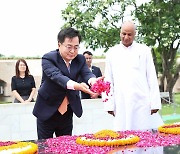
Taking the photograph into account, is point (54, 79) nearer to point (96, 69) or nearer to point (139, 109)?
point (139, 109)

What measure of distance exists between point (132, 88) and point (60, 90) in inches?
35.8

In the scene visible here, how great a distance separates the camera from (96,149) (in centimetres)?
218

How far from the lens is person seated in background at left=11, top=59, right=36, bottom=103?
5711mm

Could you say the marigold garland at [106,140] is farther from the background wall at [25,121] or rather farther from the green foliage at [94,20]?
the green foliage at [94,20]

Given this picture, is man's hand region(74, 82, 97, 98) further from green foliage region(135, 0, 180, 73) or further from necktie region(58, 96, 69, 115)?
green foliage region(135, 0, 180, 73)

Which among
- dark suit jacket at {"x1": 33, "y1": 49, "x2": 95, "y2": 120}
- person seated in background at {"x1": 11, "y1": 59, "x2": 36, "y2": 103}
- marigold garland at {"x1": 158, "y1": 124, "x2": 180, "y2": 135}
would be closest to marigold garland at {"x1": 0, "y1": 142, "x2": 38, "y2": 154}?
dark suit jacket at {"x1": 33, "y1": 49, "x2": 95, "y2": 120}

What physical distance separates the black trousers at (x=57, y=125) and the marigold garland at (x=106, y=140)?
0.60m

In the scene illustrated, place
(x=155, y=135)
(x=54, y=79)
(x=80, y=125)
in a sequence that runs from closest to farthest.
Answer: (x=155, y=135) < (x=54, y=79) < (x=80, y=125)

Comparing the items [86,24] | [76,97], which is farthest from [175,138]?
[86,24]

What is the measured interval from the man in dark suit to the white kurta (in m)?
0.72

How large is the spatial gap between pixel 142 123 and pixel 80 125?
2.10 metres

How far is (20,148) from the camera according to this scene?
7.09 feet

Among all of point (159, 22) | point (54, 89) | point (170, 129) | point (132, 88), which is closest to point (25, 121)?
point (132, 88)

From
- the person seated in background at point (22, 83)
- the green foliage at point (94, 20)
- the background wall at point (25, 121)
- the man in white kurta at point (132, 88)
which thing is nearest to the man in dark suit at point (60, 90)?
the man in white kurta at point (132, 88)
